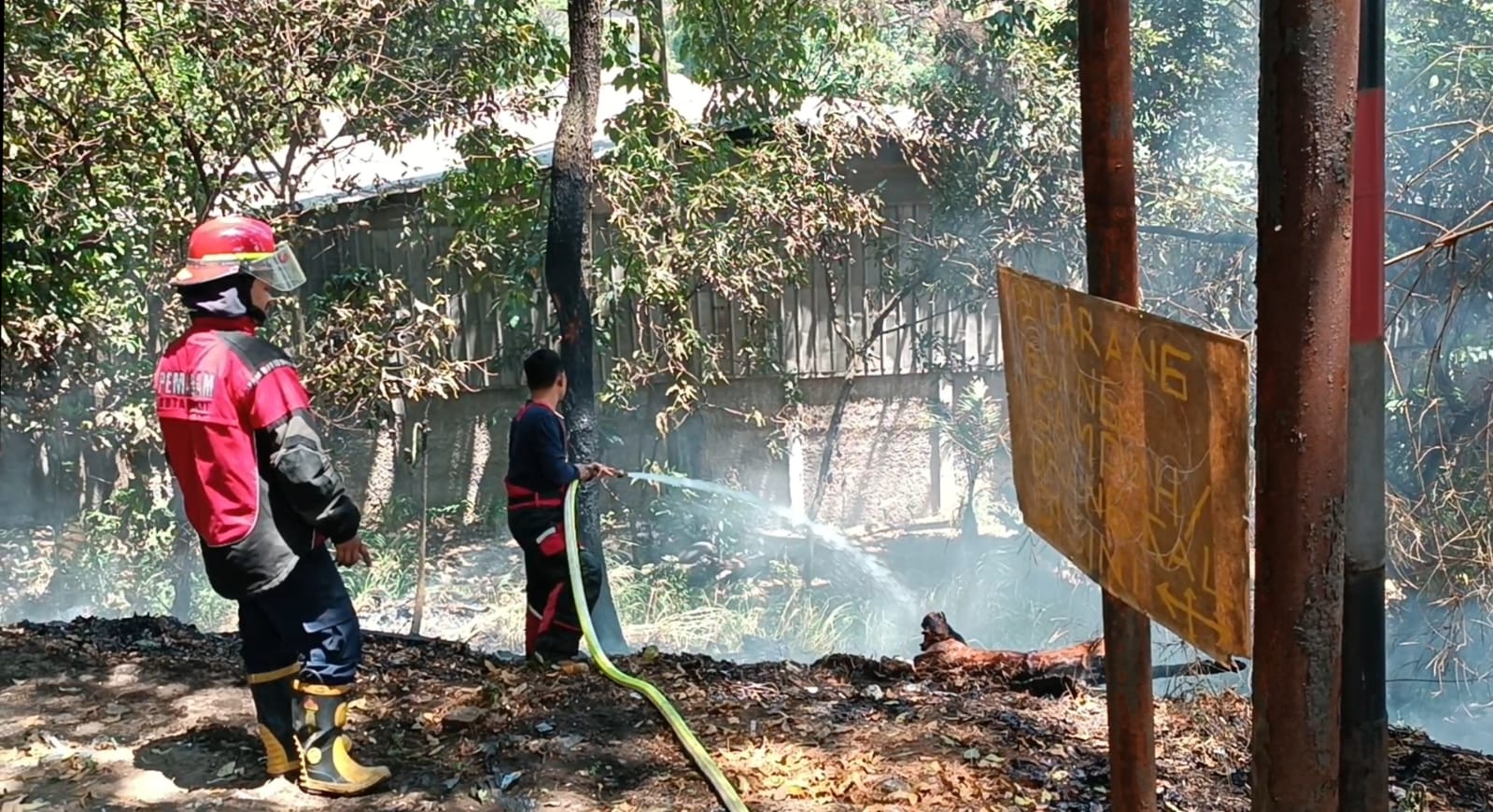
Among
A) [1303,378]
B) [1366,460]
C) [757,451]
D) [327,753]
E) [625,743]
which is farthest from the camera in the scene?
[757,451]

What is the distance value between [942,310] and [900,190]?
1.16m

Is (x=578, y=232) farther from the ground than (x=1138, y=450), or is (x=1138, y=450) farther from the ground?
(x=578, y=232)

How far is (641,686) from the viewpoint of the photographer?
5.09 m

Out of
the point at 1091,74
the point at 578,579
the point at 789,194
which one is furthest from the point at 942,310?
the point at 1091,74

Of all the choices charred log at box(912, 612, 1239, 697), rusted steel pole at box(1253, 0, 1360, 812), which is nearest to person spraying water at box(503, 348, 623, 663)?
charred log at box(912, 612, 1239, 697)

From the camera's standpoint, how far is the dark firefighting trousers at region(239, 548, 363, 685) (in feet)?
14.2

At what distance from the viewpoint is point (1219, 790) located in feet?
13.6

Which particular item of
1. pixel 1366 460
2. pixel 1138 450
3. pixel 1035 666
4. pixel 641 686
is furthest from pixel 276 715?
pixel 1366 460

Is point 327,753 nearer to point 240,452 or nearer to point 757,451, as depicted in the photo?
point 240,452

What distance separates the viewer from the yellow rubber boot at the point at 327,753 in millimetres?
4305

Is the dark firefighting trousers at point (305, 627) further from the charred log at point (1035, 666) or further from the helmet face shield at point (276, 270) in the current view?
the charred log at point (1035, 666)

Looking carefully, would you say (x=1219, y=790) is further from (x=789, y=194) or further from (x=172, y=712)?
(x=789, y=194)

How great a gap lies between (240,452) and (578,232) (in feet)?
11.4

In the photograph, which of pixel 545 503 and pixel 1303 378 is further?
pixel 545 503
